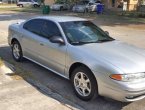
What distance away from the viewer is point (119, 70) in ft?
16.6

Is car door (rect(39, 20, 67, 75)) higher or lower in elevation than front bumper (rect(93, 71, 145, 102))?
higher

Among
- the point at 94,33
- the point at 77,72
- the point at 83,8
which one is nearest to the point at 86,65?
the point at 77,72

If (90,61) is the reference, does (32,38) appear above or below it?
above

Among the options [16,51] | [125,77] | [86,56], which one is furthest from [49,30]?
[125,77]

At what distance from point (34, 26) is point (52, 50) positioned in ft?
4.83

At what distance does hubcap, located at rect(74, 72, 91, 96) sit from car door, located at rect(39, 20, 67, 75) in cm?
53

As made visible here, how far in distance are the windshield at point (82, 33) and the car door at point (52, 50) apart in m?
0.22

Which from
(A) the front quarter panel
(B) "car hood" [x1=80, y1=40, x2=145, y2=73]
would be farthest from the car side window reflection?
(B) "car hood" [x1=80, y1=40, x2=145, y2=73]

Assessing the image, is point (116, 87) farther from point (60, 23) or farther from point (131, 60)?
point (60, 23)

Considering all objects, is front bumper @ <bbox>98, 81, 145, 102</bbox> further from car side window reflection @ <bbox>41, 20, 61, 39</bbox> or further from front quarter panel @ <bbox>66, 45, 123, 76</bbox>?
car side window reflection @ <bbox>41, 20, 61, 39</bbox>

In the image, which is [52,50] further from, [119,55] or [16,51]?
[16,51]

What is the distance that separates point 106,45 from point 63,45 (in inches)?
36.5

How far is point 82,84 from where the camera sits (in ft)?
18.6

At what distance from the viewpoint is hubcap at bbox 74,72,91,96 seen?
18.2ft
